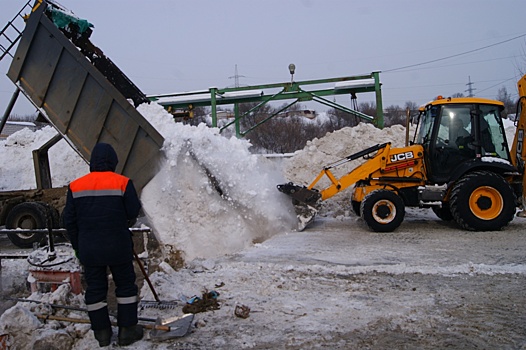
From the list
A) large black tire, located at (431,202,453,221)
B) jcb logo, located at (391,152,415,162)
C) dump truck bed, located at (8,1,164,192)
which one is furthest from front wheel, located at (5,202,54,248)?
large black tire, located at (431,202,453,221)

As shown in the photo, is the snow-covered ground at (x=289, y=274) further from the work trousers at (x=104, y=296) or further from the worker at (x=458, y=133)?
the worker at (x=458, y=133)

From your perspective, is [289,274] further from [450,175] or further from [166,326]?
[450,175]

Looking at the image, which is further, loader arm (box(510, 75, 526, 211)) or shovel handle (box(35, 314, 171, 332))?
loader arm (box(510, 75, 526, 211))

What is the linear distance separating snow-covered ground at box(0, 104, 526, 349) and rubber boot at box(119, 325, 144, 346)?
0.21 ft

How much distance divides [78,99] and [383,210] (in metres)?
5.35

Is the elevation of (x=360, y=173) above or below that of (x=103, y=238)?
above

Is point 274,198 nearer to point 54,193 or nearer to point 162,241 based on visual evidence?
point 162,241

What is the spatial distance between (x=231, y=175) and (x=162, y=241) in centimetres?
155

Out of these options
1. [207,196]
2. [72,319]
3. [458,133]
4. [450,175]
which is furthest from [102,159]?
[458,133]

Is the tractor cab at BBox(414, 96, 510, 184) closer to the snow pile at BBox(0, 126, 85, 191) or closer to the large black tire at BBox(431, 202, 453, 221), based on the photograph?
the large black tire at BBox(431, 202, 453, 221)

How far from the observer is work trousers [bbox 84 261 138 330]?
11.6 feet

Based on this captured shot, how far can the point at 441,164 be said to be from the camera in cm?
806

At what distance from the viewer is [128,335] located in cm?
358

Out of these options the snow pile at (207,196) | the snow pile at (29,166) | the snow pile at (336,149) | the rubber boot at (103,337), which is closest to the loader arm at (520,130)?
the snow pile at (336,149)
